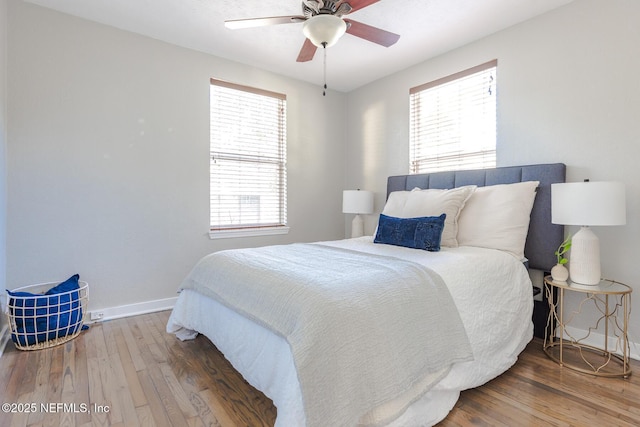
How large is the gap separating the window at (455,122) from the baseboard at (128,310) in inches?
115

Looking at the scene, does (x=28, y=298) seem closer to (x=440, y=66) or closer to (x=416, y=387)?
(x=416, y=387)

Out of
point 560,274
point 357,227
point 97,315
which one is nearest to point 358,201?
point 357,227

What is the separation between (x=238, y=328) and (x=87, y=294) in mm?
1624

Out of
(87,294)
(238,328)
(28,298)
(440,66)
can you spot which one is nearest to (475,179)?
(440,66)

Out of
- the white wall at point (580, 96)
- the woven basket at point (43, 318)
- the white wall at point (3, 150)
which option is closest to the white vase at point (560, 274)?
the white wall at point (580, 96)

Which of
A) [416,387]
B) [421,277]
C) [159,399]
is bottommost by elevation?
[159,399]

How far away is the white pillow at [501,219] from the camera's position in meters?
2.42

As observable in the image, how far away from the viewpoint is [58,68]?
265 centimetres

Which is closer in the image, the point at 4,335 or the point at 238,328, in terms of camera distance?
the point at 238,328

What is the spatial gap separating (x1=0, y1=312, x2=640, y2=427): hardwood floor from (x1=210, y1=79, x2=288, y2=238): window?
1.57m

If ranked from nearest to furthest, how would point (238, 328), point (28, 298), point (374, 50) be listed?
point (238, 328) → point (28, 298) → point (374, 50)

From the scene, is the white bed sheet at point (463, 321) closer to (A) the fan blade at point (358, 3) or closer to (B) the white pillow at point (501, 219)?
(B) the white pillow at point (501, 219)

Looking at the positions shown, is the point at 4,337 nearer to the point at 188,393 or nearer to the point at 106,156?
the point at 106,156

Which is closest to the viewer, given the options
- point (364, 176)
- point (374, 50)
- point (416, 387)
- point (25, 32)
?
point (416, 387)
